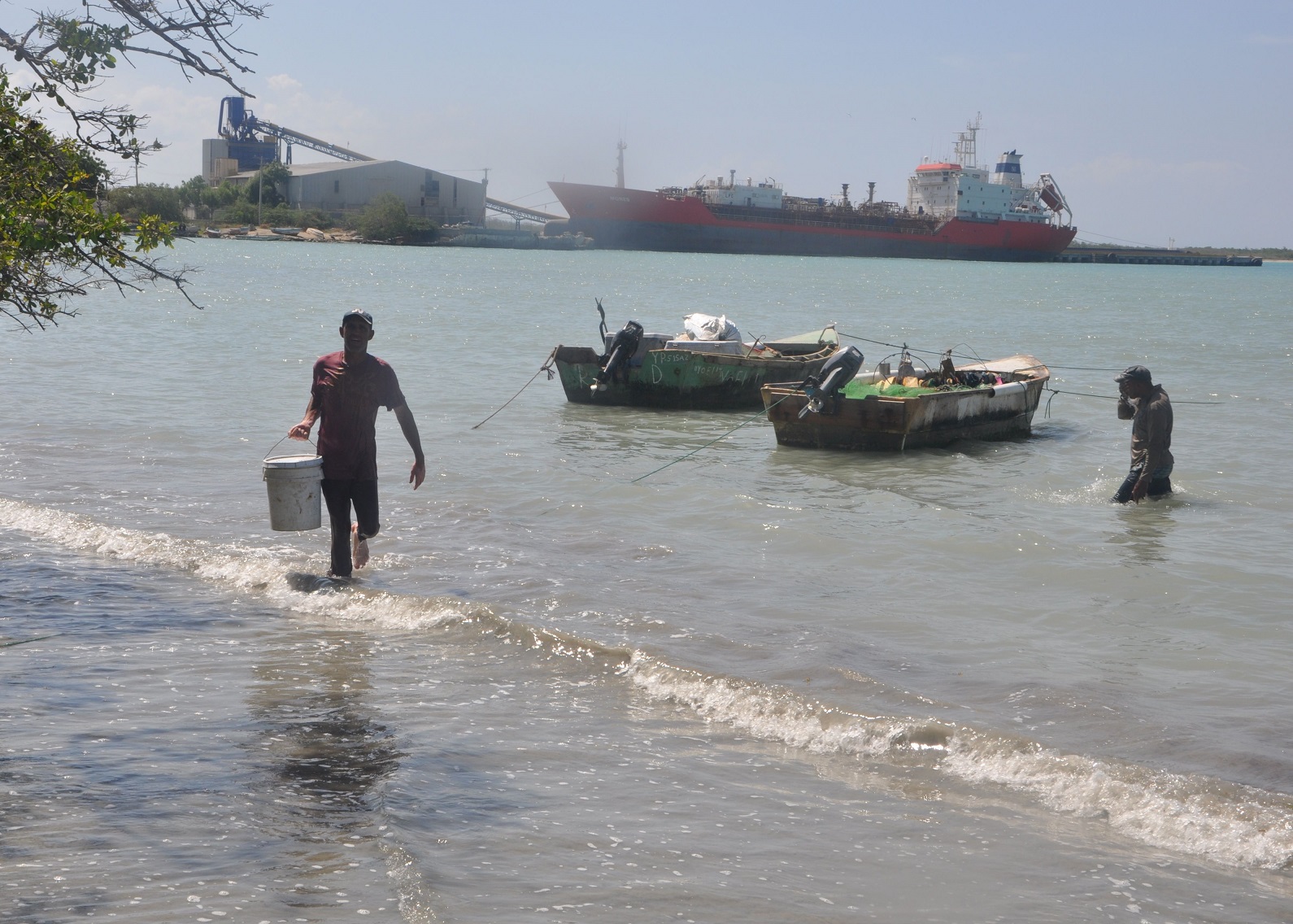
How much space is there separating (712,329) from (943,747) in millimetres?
13917

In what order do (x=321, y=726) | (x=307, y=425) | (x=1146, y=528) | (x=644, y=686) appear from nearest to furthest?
(x=321, y=726), (x=644, y=686), (x=307, y=425), (x=1146, y=528)

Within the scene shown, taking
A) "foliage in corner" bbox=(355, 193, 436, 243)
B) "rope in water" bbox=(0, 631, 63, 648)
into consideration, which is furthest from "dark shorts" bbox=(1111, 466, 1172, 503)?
"foliage in corner" bbox=(355, 193, 436, 243)

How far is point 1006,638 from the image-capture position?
7.20m

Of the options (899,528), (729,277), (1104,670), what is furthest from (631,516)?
(729,277)

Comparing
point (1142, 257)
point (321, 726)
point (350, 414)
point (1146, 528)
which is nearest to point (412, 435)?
point (350, 414)

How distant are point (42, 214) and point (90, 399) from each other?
13.2m

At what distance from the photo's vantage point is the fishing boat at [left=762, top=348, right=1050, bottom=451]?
14.0m

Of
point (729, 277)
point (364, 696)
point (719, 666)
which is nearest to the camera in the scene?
point (364, 696)

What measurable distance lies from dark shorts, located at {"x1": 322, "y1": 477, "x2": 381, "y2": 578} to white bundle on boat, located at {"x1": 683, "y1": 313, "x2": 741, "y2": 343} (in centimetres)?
1183

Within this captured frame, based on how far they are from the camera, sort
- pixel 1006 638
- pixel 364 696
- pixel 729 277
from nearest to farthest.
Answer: pixel 364 696 < pixel 1006 638 < pixel 729 277

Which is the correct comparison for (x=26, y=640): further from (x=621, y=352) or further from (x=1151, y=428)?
(x=621, y=352)

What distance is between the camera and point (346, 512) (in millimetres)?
7211

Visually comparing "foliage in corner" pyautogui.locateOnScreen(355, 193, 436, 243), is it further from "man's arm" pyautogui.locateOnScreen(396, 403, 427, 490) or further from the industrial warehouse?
"man's arm" pyautogui.locateOnScreen(396, 403, 427, 490)

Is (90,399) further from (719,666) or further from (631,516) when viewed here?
(719,666)
